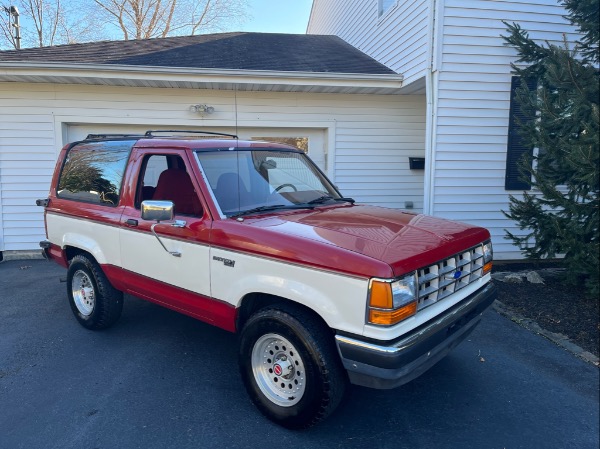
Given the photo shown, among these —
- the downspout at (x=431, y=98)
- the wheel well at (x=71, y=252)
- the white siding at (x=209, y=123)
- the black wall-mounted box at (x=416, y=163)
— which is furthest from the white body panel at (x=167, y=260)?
the black wall-mounted box at (x=416, y=163)

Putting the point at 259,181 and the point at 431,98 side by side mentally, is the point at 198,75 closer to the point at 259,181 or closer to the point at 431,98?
the point at 431,98

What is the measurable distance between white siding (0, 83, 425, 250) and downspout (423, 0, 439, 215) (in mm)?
1501

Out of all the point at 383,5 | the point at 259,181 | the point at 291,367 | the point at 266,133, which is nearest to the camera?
the point at 291,367

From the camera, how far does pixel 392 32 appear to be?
8.35m

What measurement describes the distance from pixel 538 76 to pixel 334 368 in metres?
5.69

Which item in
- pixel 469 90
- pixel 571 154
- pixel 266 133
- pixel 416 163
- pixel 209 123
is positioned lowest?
pixel 416 163

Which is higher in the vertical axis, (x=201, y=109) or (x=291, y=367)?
(x=201, y=109)

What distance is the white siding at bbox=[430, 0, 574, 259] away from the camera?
22.5 ft

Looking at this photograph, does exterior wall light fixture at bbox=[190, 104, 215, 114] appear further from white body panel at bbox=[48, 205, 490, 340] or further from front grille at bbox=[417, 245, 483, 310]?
front grille at bbox=[417, 245, 483, 310]

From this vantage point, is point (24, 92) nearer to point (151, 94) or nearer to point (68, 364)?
point (151, 94)

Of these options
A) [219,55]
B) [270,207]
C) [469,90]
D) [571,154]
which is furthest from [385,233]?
[219,55]

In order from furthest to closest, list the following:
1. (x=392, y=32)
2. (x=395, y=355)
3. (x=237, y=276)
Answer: (x=392, y=32) < (x=237, y=276) < (x=395, y=355)

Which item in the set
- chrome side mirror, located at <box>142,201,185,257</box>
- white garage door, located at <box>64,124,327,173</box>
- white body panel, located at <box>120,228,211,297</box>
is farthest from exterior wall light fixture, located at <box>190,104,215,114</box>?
chrome side mirror, located at <box>142,201,185,257</box>

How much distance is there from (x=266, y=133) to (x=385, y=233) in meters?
6.01
